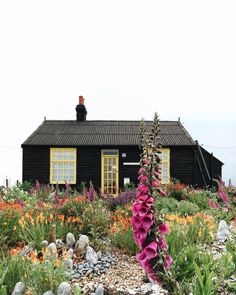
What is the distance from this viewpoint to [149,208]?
10.3ft

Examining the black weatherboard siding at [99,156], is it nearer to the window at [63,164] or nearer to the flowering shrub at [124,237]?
the window at [63,164]

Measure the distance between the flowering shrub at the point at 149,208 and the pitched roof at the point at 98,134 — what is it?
16.4 meters

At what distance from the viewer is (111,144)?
1972 centimetres

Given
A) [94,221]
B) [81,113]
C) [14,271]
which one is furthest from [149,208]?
[81,113]

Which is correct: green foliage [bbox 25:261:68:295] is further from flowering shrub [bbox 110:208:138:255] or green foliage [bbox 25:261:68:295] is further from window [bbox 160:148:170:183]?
window [bbox 160:148:170:183]

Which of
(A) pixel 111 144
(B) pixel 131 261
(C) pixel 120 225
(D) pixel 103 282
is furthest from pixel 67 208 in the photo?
(A) pixel 111 144

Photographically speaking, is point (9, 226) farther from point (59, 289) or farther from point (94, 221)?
point (59, 289)

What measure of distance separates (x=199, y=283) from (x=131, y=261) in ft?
6.79

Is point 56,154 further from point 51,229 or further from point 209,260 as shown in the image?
point 209,260

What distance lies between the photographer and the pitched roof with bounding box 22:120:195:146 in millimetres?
19938

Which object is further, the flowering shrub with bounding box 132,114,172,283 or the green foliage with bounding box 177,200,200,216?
the green foliage with bounding box 177,200,200,216

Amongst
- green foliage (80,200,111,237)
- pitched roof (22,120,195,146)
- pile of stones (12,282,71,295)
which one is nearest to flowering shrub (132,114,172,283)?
pile of stones (12,282,71,295)

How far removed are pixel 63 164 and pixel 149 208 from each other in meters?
17.3

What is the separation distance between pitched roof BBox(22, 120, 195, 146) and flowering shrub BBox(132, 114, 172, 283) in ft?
53.8
